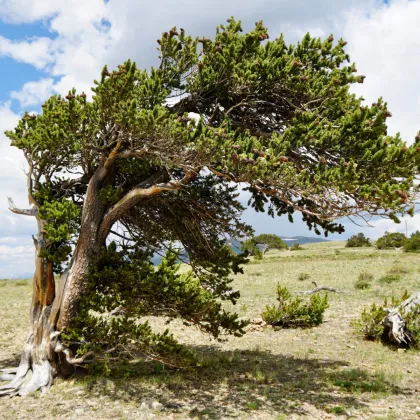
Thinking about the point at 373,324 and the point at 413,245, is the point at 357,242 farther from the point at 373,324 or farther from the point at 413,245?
the point at 373,324

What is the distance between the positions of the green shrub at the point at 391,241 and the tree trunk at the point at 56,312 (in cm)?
6817

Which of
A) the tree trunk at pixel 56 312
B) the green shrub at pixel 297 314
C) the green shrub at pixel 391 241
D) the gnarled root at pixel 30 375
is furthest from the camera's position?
the green shrub at pixel 391 241

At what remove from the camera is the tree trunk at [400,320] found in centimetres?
1313

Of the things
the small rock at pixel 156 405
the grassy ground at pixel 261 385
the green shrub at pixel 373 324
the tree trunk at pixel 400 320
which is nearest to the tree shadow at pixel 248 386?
the grassy ground at pixel 261 385

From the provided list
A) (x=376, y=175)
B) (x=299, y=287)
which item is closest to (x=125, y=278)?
(x=376, y=175)

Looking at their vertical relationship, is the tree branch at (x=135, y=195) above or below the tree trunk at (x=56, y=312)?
above

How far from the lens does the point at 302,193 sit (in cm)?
820

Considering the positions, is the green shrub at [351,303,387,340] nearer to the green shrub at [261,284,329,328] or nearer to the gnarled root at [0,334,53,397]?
the green shrub at [261,284,329,328]

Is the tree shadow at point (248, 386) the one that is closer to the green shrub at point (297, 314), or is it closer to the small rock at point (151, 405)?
the small rock at point (151, 405)

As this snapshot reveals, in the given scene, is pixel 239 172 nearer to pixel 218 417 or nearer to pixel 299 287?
pixel 218 417

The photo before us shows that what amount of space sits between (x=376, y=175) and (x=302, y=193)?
1692mm

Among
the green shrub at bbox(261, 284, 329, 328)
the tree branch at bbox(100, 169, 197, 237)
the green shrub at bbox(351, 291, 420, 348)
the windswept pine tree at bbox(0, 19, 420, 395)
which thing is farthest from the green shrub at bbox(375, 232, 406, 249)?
the tree branch at bbox(100, 169, 197, 237)

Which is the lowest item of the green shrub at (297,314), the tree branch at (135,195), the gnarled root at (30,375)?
the gnarled root at (30,375)

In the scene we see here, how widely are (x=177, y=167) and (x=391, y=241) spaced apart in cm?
6986
